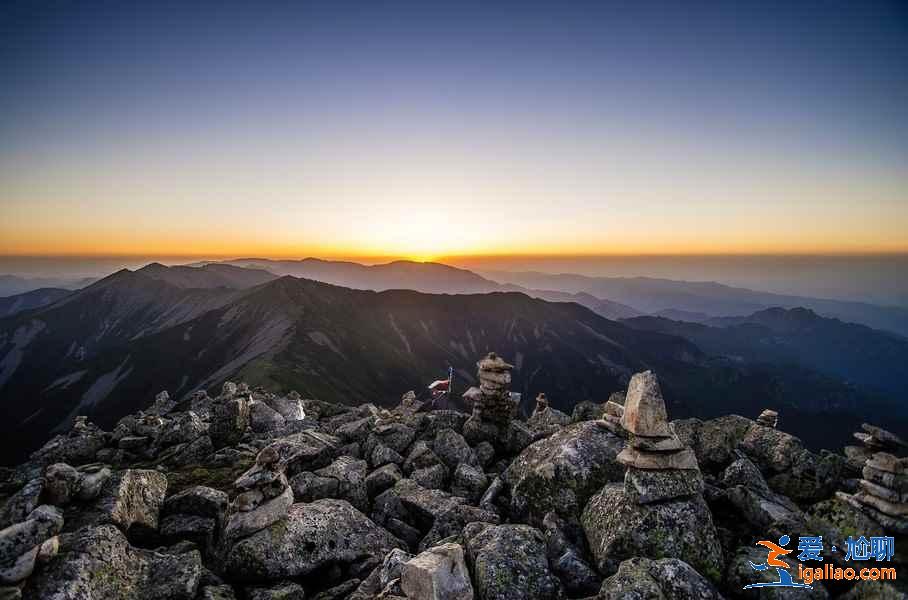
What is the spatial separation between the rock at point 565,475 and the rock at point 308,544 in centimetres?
377

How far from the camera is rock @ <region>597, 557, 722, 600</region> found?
7.41 metres

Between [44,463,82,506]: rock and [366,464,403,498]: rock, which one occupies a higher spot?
[44,463,82,506]: rock

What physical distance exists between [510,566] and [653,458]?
423cm

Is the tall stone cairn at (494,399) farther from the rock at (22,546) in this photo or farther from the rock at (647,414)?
the rock at (22,546)

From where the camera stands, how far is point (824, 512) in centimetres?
1166

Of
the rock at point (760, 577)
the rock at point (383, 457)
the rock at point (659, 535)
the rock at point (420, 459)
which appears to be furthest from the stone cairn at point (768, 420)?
the rock at point (383, 457)

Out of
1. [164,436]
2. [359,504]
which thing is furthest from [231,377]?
[359,504]

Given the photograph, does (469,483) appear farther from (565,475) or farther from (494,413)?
(494,413)

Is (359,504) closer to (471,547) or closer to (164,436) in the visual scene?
(471,547)

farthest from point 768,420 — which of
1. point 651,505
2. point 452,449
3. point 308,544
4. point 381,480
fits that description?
point 308,544

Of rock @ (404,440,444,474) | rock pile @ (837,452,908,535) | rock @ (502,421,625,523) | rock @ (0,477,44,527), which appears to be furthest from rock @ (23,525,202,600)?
Answer: rock pile @ (837,452,908,535)

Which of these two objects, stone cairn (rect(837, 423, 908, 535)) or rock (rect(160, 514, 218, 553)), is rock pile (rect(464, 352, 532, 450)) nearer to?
rock (rect(160, 514, 218, 553))

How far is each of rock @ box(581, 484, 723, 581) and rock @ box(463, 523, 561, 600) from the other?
1.52 m

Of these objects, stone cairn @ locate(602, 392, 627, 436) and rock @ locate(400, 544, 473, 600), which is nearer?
rock @ locate(400, 544, 473, 600)
